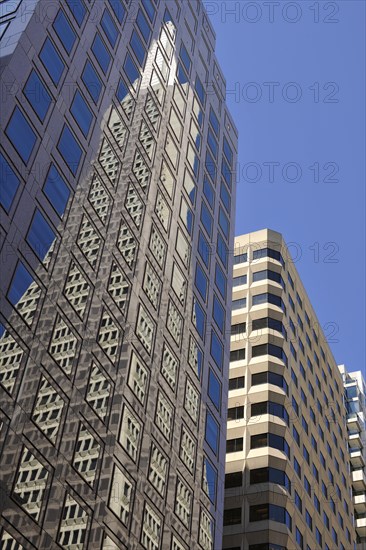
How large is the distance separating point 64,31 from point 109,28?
5.71 meters

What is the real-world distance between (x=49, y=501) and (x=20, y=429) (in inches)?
120

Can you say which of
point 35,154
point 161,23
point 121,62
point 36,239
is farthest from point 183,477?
point 161,23

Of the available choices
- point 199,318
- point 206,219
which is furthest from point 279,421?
point 206,219

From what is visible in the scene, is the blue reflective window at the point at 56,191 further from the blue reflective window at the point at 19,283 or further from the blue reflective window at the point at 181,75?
the blue reflective window at the point at 181,75

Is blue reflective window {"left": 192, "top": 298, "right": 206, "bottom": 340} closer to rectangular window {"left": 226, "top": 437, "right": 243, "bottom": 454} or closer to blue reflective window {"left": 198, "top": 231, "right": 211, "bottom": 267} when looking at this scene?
blue reflective window {"left": 198, "top": 231, "right": 211, "bottom": 267}

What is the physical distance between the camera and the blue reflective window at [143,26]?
50.6 metres

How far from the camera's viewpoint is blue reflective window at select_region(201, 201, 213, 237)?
181ft

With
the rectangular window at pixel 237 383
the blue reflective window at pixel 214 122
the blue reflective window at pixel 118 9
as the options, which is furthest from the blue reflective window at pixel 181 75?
the rectangular window at pixel 237 383

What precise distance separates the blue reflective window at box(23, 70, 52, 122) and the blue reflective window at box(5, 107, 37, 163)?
1.30 meters

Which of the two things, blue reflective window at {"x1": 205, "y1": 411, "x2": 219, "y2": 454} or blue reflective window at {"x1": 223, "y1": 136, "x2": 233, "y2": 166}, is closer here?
blue reflective window at {"x1": 205, "y1": 411, "x2": 219, "y2": 454}

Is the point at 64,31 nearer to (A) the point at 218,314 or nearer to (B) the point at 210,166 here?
(B) the point at 210,166

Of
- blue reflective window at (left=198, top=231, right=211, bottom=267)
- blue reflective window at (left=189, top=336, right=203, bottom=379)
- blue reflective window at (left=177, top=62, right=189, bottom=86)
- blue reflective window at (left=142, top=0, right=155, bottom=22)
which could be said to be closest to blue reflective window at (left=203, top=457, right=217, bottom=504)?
blue reflective window at (left=189, top=336, right=203, bottom=379)

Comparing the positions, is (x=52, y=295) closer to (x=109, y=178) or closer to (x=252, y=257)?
(x=109, y=178)

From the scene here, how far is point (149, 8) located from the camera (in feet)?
173
